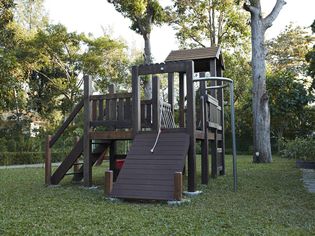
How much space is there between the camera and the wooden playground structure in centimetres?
559

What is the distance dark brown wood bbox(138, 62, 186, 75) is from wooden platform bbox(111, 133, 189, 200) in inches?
47.1

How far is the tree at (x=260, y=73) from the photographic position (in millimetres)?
14367

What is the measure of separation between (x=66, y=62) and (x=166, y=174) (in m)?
18.8

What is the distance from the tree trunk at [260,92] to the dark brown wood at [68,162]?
8838mm

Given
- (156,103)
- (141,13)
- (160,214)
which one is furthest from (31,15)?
(160,214)

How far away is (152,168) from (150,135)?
3.31 feet

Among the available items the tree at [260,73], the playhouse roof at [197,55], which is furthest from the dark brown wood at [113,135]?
the tree at [260,73]

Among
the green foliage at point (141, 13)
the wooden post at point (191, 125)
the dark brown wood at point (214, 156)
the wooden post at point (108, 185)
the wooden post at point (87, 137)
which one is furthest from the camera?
the green foliage at point (141, 13)

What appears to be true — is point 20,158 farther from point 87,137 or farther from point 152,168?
point 152,168

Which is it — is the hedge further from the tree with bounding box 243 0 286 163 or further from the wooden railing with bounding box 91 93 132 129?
the wooden railing with bounding box 91 93 132 129

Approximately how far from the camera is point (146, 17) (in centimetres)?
1859

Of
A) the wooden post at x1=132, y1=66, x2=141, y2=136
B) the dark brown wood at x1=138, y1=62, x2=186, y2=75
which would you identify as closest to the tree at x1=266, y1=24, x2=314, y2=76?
the dark brown wood at x1=138, y1=62, x2=186, y2=75

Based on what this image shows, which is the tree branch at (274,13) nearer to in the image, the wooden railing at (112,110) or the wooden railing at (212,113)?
the wooden railing at (212,113)

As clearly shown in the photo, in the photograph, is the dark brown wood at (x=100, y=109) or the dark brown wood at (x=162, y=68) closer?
the dark brown wood at (x=162, y=68)
